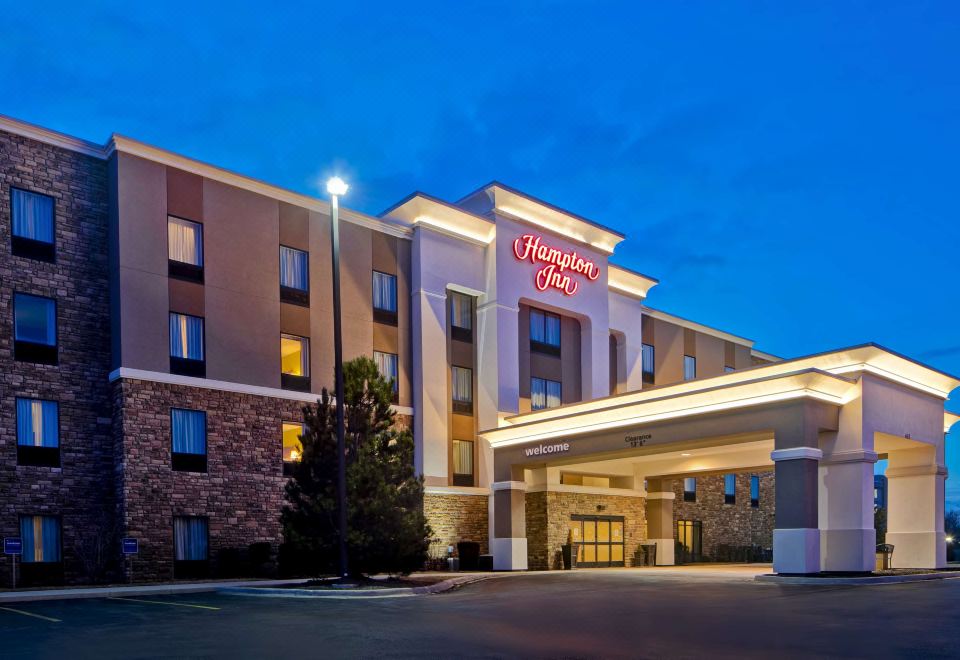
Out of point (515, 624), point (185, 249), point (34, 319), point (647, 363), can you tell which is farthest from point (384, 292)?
point (515, 624)

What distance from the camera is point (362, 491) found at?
69.7 feet

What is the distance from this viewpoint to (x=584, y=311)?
1518 inches

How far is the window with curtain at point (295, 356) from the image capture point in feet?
101

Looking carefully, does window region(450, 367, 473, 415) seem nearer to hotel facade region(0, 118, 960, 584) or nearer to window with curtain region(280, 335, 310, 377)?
hotel facade region(0, 118, 960, 584)

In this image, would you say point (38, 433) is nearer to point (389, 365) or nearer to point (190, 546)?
point (190, 546)

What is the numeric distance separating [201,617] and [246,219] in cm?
1790

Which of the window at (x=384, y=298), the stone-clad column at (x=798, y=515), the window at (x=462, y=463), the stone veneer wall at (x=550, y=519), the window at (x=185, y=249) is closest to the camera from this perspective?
the stone-clad column at (x=798, y=515)

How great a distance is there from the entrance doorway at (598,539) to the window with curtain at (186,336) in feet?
54.3

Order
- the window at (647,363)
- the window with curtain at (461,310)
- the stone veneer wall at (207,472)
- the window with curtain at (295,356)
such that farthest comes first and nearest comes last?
the window at (647,363), the window with curtain at (461,310), the window with curtain at (295,356), the stone veneer wall at (207,472)

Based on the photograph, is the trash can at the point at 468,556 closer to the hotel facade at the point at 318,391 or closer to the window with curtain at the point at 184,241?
the hotel facade at the point at 318,391

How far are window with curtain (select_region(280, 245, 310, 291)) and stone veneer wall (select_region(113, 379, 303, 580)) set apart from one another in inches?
170

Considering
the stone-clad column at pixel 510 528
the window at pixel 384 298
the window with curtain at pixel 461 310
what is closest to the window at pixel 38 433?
the window at pixel 384 298

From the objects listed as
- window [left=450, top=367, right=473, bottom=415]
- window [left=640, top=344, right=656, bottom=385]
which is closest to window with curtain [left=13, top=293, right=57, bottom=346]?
window [left=450, top=367, right=473, bottom=415]

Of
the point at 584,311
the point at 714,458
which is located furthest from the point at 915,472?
the point at 584,311
